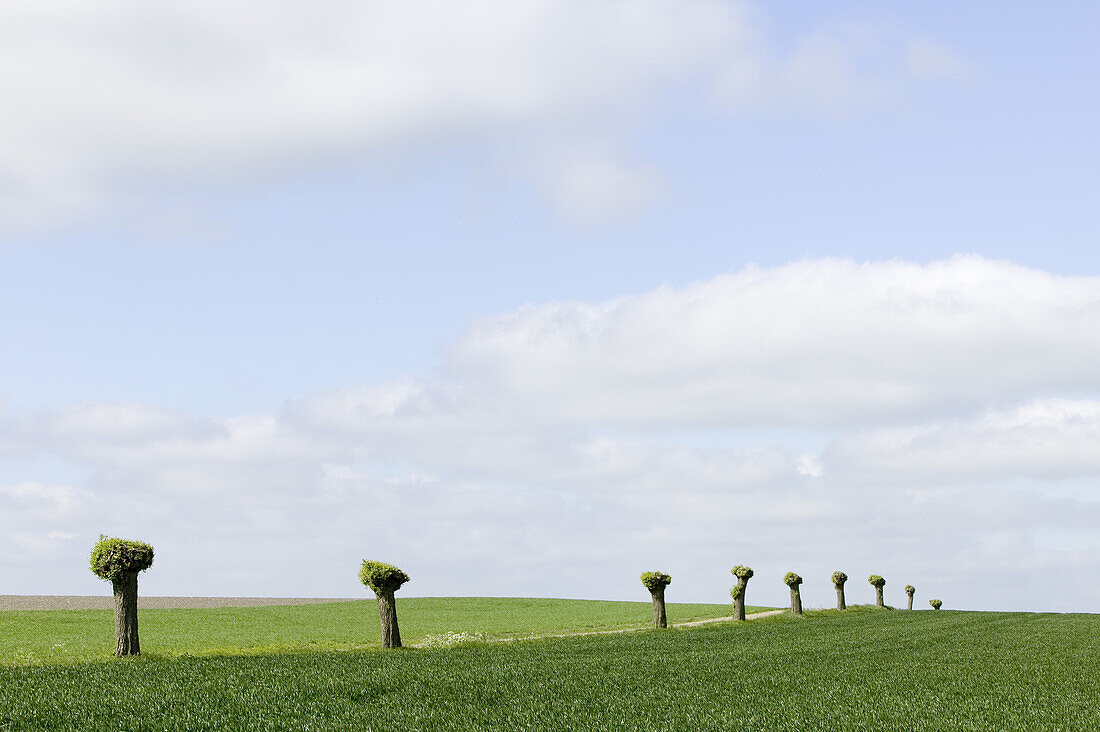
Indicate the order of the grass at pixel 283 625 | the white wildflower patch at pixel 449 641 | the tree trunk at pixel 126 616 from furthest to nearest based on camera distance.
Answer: the grass at pixel 283 625
the white wildflower patch at pixel 449 641
the tree trunk at pixel 126 616

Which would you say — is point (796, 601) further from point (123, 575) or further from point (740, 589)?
point (123, 575)

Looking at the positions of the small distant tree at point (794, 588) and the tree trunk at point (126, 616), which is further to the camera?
the small distant tree at point (794, 588)

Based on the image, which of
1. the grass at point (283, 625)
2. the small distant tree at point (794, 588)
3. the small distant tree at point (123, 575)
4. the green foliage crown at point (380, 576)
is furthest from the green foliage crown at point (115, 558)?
the small distant tree at point (794, 588)

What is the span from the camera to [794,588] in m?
81.0

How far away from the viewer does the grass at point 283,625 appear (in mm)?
49656

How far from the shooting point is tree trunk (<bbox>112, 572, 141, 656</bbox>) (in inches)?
1444

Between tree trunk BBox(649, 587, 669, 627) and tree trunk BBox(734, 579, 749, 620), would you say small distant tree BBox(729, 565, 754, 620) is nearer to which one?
tree trunk BBox(734, 579, 749, 620)

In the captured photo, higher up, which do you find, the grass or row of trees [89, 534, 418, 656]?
row of trees [89, 534, 418, 656]

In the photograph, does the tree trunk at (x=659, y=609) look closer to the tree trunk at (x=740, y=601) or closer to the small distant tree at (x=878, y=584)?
the tree trunk at (x=740, y=601)

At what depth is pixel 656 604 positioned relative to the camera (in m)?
61.8

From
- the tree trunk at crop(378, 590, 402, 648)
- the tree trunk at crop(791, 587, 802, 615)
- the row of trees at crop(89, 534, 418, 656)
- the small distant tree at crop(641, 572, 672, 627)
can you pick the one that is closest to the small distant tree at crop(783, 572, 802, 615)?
the tree trunk at crop(791, 587, 802, 615)

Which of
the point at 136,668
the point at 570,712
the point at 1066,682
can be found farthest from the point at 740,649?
the point at 136,668

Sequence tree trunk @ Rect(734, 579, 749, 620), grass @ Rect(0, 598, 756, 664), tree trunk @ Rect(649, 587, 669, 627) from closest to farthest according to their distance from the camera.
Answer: grass @ Rect(0, 598, 756, 664) < tree trunk @ Rect(649, 587, 669, 627) < tree trunk @ Rect(734, 579, 749, 620)

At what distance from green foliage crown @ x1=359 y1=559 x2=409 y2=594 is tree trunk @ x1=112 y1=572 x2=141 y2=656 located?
10.4 metres
